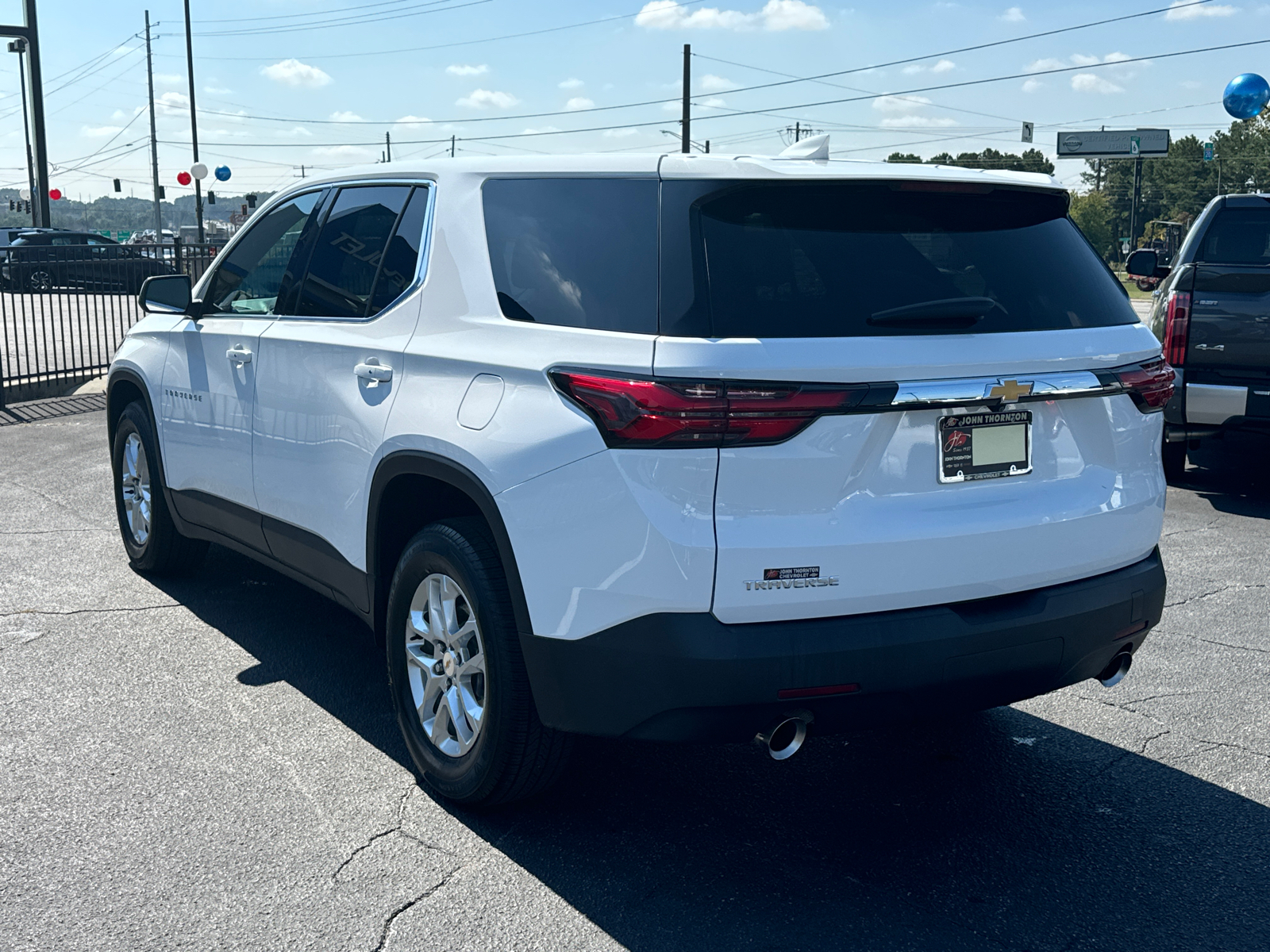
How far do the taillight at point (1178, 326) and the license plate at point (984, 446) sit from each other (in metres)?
5.73

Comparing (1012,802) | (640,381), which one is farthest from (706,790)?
(640,381)

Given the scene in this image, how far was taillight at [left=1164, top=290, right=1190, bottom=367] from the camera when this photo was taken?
328 inches

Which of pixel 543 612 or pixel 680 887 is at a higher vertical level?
pixel 543 612

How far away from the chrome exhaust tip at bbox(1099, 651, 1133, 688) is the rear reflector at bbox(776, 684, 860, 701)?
0.98 meters

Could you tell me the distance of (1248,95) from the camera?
23219 mm

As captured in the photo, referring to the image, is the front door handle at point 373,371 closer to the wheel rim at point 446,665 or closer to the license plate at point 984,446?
the wheel rim at point 446,665

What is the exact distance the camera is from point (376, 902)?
10.4 ft

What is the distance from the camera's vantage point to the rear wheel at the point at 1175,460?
30.2 ft

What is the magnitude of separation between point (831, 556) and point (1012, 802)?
136 cm

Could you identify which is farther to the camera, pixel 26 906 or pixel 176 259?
pixel 176 259

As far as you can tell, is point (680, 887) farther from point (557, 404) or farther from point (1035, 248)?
point (1035, 248)

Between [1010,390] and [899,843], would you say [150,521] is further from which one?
[1010,390]

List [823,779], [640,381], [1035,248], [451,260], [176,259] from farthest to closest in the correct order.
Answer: [176,259], [823,779], [451,260], [1035,248], [640,381]

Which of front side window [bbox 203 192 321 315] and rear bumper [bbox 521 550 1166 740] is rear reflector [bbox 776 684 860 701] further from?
front side window [bbox 203 192 321 315]
